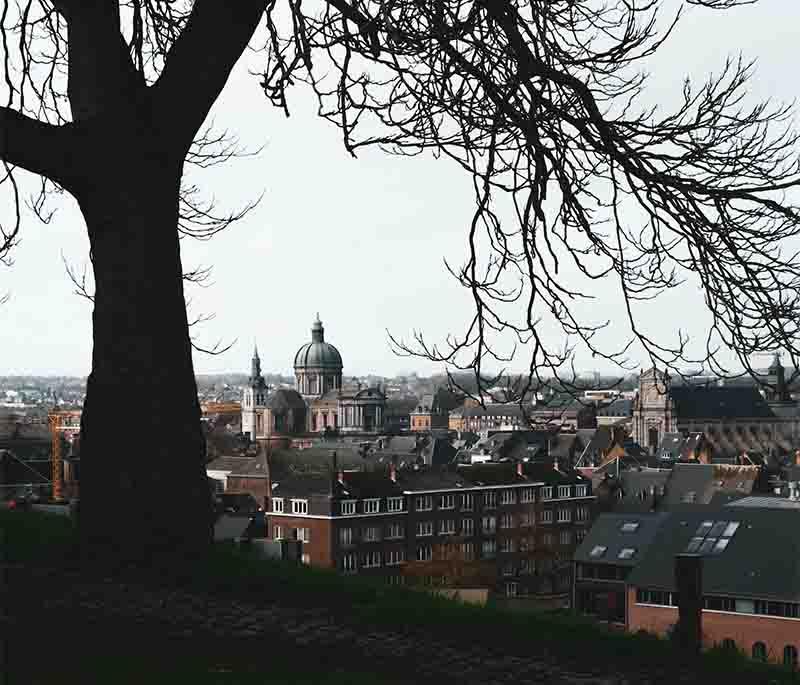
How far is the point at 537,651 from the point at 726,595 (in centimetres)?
3150

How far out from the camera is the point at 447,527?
57.5 m

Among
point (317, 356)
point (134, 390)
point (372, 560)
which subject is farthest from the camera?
point (317, 356)

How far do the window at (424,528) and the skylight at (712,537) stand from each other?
17.8m

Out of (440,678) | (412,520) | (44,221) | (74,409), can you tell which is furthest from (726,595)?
(74,409)

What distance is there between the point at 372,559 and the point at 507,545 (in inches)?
379

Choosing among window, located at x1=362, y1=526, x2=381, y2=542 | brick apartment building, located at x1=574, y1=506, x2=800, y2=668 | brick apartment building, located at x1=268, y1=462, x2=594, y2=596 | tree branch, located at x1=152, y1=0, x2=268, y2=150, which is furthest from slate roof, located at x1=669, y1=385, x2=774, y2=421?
tree branch, located at x1=152, y1=0, x2=268, y2=150

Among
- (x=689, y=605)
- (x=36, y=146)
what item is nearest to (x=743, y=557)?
(x=689, y=605)

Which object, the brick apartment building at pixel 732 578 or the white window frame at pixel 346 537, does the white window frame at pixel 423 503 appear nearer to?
the white window frame at pixel 346 537

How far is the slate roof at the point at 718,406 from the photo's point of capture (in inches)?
4395

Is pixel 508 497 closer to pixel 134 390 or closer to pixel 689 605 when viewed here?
pixel 689 605

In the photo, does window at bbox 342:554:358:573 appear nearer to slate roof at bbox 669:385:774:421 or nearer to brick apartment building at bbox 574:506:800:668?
brick apartment building at bbox 574:506:800:668

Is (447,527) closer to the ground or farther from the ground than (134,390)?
closer to the ground

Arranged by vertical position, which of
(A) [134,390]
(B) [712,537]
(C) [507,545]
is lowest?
(C) [507,545]

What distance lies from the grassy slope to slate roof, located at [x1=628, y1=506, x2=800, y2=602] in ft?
97.1
